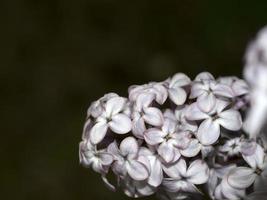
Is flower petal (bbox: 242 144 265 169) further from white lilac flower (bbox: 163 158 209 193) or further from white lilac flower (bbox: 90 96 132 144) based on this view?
white lilac flower (bbox: 90 96 132 144)

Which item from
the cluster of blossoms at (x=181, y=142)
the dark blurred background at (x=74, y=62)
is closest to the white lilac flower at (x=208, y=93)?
the cluster of blossoms at (x=181, y=142)

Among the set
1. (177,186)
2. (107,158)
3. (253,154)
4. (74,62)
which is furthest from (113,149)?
(74,62)

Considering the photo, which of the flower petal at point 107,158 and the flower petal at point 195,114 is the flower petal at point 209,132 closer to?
the flower petal at point 195,114

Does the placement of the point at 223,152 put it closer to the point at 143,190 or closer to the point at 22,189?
the point at 143,190

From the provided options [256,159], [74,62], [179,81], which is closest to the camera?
[256,159]

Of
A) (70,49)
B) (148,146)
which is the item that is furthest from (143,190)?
(70,49)

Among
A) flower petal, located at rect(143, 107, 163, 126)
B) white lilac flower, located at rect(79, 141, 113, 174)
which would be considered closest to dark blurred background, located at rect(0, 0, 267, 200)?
white lilac flower, located at rect(79, 141, 113, 174)

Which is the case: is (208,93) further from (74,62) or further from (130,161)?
(74,62)
